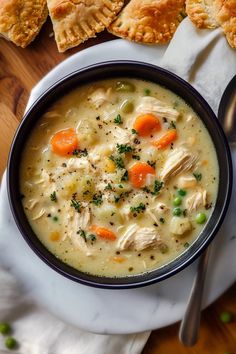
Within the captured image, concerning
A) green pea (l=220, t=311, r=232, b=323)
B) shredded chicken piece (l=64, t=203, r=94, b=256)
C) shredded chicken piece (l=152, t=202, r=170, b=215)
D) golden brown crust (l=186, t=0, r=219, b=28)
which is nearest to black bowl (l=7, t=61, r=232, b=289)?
shredded chicken piece (l=64, t=203, r=94, b=256)

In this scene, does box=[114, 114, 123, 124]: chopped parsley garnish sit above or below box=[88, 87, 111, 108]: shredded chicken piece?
below

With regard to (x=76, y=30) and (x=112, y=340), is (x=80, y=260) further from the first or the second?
(x=76, y=30)

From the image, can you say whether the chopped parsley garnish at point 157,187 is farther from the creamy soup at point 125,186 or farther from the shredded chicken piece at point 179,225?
the shredded chicken piece at point 179,225

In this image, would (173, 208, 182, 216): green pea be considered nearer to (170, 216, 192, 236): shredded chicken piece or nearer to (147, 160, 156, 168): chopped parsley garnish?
(170, 216, 192, 236): shredded chicken piece

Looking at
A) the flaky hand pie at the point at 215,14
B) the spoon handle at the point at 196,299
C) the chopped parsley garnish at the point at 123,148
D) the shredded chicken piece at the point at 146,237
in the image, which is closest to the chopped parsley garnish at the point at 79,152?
the chopped parsley garnish at the point at 123,148

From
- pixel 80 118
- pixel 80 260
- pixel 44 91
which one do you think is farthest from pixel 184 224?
pixel 44 91
